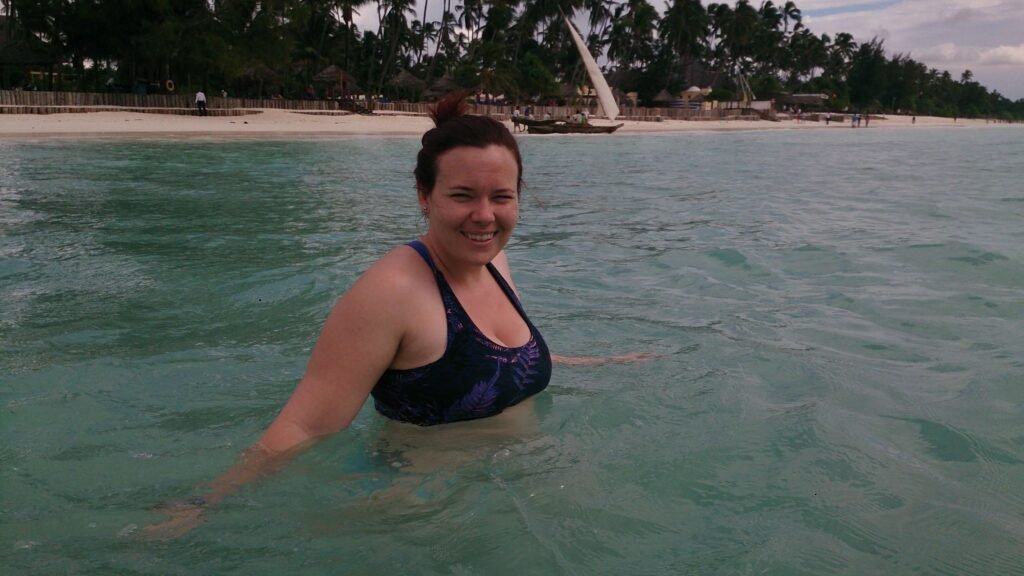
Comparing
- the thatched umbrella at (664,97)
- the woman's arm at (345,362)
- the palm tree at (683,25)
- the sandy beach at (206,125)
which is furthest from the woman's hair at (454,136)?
the palm tree at (683,25)

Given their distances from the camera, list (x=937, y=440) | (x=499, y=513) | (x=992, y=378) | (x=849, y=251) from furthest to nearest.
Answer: (x=849, y=251) → (x=992, y=378) → (x=937, y=440) → (x=499, y=513)

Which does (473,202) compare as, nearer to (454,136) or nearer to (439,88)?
(454,136)

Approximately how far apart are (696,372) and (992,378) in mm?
1363

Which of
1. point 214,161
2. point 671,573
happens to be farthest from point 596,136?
point 671,573

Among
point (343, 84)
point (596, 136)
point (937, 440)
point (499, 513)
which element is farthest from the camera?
point (343, 84)

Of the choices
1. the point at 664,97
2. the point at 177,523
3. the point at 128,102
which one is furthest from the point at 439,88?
the point at 177,523

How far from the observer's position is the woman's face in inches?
89.5

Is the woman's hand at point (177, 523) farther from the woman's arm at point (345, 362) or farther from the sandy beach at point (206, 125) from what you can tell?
the sandy beach at point (206, 125)

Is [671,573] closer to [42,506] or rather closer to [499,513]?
[499,513]

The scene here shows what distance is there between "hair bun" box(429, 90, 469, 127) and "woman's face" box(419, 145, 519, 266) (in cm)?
17

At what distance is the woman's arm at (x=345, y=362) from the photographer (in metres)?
2.18

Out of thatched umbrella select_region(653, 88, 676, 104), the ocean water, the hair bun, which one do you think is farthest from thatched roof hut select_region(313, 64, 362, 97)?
the hair bun

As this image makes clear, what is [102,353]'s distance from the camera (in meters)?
4.11

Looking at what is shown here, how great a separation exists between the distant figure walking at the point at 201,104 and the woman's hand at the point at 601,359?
1259 inches
